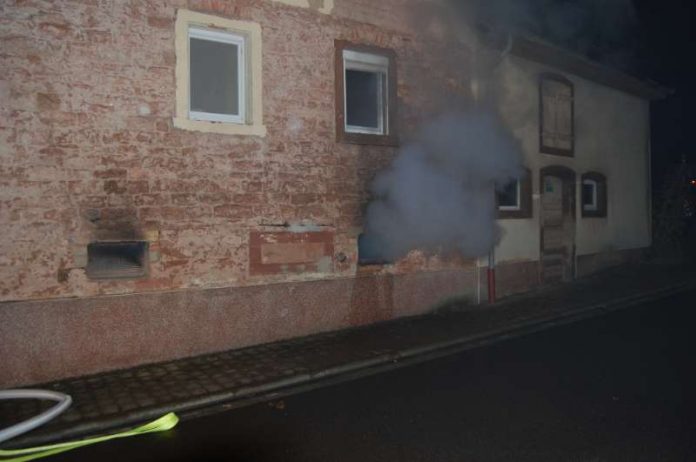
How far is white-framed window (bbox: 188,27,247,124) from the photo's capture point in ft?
22.1

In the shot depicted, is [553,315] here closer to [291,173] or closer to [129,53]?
[291,173]

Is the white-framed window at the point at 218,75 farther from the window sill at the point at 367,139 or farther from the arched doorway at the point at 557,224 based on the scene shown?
the arched doorway at the point at 557,224

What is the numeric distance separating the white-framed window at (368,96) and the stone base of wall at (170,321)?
7.36ft

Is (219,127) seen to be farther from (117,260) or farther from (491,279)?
(491,279)

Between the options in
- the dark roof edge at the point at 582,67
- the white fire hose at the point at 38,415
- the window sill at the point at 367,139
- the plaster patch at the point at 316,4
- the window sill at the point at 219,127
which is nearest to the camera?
the white fire hose at the point at 38,415

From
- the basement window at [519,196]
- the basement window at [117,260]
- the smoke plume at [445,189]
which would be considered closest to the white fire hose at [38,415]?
the basement window at [117,260]

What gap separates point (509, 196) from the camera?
419 inches

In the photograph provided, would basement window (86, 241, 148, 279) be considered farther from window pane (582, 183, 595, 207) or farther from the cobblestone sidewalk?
window pane (582, 183, 595, 207)

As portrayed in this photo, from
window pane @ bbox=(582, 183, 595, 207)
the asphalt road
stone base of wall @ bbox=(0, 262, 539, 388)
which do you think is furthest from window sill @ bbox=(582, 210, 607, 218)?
the asphalt road

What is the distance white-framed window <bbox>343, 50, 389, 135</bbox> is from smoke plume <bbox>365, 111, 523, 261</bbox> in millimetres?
620

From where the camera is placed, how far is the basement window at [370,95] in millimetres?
8031

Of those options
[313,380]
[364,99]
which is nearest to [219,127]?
[364,99]

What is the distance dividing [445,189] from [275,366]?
410 cm

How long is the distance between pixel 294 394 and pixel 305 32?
4.61 m
